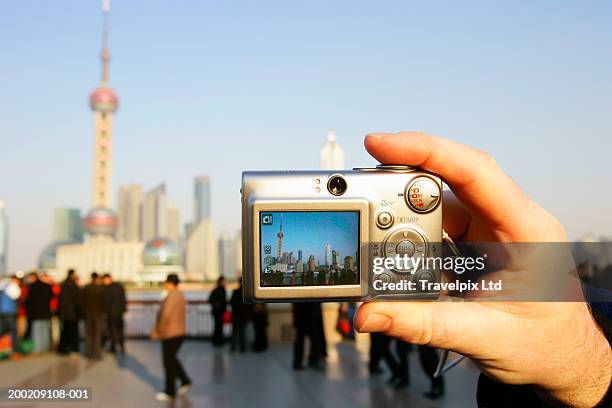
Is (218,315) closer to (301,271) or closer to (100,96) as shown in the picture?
(301,271)

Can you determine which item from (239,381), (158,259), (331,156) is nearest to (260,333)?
(239,381)

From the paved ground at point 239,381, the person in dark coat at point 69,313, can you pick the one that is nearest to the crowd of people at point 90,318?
the person in dark coat at point 69,313

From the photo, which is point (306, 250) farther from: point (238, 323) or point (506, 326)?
point (238, 323)

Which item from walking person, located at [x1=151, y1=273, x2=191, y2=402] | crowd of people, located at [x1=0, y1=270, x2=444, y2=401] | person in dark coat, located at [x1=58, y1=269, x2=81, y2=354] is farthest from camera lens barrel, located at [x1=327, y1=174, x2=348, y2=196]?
person in dark coat, located at [x1=58, y1=269, x2=81, y2=354]

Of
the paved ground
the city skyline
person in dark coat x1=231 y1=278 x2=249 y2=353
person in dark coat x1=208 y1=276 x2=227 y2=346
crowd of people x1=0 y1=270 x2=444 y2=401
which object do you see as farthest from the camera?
person in dark coat x1=208 y1=276 x2=227 y2=346

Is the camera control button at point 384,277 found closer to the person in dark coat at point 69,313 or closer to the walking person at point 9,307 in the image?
the person in dark coat at point 69,313

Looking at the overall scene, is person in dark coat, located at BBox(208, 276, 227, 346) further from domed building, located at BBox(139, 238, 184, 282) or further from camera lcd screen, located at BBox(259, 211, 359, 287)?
domed building, located at BBox(139, 238, 184, 282)
